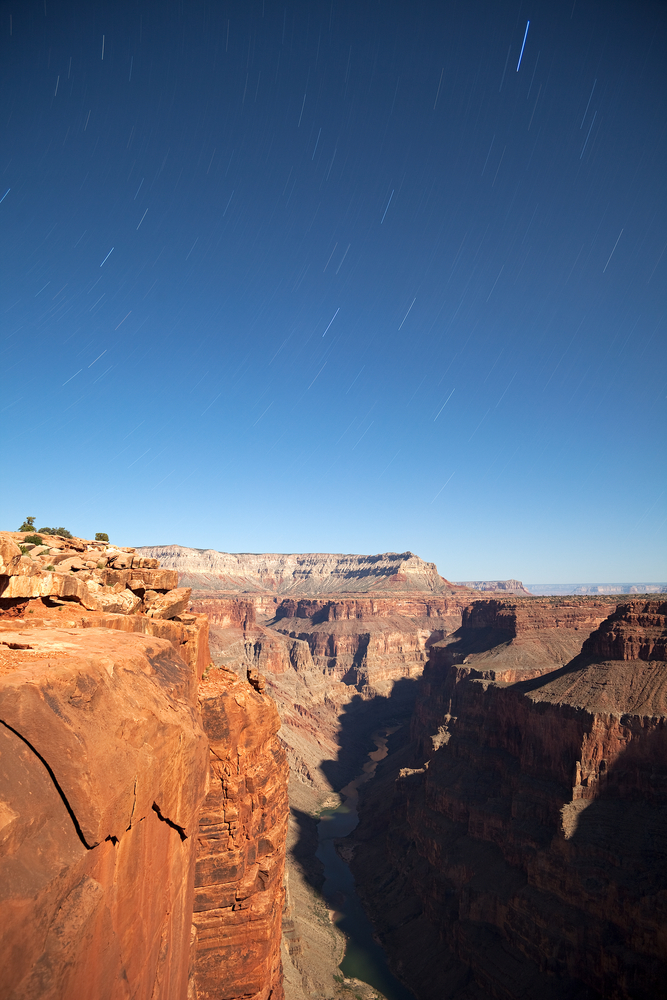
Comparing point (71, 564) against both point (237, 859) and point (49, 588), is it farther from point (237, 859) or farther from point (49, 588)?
point (237, 859)

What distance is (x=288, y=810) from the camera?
2886 centimetres

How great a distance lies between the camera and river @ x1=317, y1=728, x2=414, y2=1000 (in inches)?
1604

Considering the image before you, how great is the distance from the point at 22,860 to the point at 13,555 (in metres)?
7.91

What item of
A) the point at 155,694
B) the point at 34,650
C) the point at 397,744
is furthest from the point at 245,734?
the point at 397,744

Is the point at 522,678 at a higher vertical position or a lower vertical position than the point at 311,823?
higher

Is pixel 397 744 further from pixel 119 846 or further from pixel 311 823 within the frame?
pixel 119 846

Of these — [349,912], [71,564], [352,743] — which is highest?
[71,564]

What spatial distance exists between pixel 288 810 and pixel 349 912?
30.6m

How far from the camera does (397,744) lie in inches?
3841

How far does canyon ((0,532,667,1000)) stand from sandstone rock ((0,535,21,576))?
7 cm

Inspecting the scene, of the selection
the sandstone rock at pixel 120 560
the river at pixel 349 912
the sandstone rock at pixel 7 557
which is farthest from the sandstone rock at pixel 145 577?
the river at pixel 349 912

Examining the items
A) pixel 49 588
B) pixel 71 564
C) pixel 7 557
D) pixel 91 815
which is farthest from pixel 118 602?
pixel 91 815

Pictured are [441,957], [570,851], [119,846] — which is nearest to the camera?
[119,846]

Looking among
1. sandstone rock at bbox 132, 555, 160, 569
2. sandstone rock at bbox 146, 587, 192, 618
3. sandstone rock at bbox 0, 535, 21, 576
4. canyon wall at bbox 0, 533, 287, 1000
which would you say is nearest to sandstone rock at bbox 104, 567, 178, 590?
sandstone rock at bbox 146, 587, 192, 618
